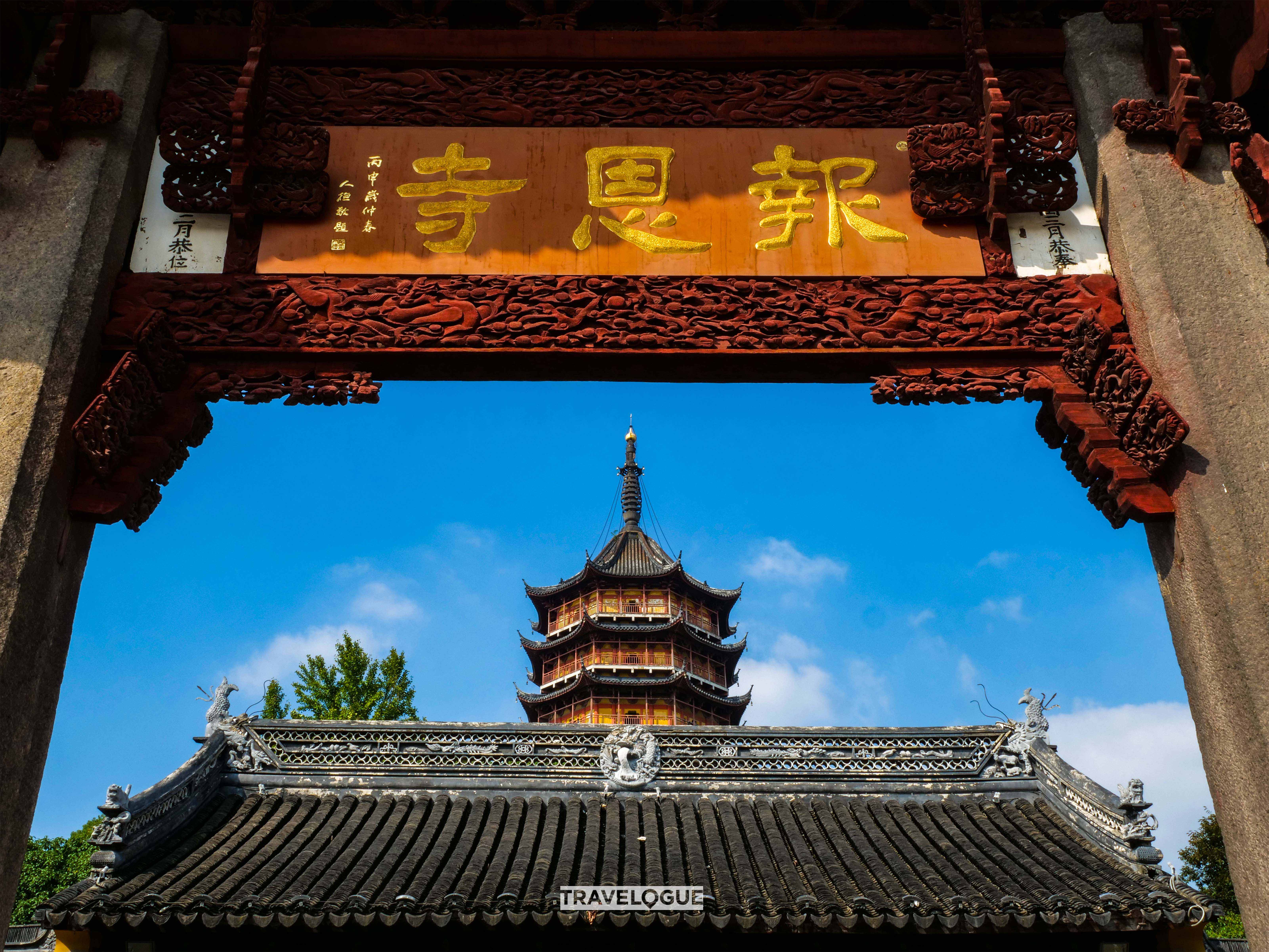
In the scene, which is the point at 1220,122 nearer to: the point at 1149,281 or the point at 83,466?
the point at 1149,281

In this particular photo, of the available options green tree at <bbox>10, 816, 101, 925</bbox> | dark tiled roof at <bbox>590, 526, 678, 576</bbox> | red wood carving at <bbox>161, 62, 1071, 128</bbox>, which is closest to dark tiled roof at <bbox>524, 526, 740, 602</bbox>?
dark tiled roof at <bbox>590, 526, 678, 576</bbox>

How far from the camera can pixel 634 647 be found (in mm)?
26266

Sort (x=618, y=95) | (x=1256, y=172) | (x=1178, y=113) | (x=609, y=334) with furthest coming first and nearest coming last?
(x=618, y=95) < (x=1178, y=113) < (x=609, y=334) < (x=1256, y=172)

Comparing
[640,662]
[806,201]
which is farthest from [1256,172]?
[640,662]

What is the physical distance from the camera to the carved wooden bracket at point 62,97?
4.71 m

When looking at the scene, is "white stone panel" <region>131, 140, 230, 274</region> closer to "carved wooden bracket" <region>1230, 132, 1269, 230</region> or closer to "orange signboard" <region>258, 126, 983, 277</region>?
"orange signboard" <region>258, 126, 983, 277</region>

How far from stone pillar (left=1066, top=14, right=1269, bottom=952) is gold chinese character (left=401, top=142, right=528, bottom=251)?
285cm

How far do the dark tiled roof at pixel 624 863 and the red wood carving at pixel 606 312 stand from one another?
5469mm

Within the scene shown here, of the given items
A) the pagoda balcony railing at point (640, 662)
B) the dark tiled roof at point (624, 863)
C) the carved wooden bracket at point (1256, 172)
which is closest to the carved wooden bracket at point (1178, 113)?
the carved wooden bracket at point (1256, 172)

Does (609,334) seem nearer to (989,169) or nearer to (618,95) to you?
(618,95)

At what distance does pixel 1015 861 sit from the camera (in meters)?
10.2

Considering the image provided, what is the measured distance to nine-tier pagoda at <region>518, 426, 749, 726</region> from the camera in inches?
999

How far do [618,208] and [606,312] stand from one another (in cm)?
67

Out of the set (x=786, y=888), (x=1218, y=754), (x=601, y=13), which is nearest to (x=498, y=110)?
(x=601, y=13)
